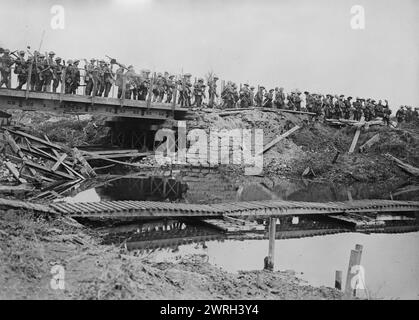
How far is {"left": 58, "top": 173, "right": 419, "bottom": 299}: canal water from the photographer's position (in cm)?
1010

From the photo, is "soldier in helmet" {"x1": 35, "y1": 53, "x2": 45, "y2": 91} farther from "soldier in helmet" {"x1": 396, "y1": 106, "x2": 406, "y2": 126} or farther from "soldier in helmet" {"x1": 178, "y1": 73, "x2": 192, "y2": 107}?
"soldier in helmet" {"x1": 396, "y1": 106, "x2": 406, "y2": 126}

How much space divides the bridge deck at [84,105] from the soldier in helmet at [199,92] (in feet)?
6.17

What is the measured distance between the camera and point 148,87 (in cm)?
2362

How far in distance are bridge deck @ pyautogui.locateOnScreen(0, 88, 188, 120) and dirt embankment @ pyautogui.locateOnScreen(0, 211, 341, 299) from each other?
926 cm

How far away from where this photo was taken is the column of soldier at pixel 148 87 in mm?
18619

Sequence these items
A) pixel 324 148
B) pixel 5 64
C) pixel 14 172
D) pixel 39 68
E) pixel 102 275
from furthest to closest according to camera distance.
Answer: pixel 324 148
pixel 39 68
pixel 5 64
pixel 14 172
pixel 102 275

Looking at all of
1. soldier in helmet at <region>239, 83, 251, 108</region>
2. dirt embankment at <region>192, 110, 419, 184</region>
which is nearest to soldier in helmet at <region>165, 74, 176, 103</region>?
dirt embankment at <region>192, 110, 419, 184</region>

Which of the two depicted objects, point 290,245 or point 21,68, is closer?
point 290,245

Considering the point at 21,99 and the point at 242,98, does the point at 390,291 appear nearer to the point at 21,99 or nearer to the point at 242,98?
the point at 21,99

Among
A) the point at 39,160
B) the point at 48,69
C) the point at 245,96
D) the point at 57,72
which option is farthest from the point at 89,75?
the point at 245,96

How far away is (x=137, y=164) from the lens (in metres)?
22.7

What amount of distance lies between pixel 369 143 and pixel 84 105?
51.4ft

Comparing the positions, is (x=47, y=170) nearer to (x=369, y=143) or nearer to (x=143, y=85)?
(x=143, y=85)
